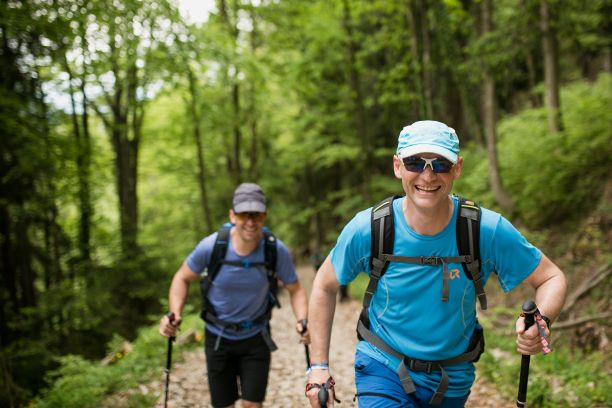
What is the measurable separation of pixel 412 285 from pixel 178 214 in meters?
22.0

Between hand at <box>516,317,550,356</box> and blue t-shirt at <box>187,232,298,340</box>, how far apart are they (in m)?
2.43

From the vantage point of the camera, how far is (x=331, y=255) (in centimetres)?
280

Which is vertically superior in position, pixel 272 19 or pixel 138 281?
pixel 272 19

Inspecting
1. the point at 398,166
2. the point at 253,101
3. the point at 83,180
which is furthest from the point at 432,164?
the point at 253,101

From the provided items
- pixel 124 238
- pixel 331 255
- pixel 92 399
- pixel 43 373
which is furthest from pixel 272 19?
pixel 331 255

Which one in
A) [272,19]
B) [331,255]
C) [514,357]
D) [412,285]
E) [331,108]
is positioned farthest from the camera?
[331,108]

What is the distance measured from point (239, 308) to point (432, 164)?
2.47 m

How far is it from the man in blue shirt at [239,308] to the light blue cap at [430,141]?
76.6 inches

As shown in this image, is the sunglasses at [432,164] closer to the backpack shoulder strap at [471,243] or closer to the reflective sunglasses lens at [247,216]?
the backpack shoulder strap at [471,243]

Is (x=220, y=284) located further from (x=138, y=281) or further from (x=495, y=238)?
(x=138, y=281)

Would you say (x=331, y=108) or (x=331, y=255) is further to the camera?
(x=331, y=108)

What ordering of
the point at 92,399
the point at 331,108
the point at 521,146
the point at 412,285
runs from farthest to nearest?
1. the point at 331,108
2. the point at 521,146
3. the point at 92,399
4. the point at 412,285

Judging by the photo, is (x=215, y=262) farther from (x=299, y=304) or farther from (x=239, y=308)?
(x=299, y=304)

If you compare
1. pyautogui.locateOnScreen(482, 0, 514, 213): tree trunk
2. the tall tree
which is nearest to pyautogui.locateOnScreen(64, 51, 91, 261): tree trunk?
the tall tree
